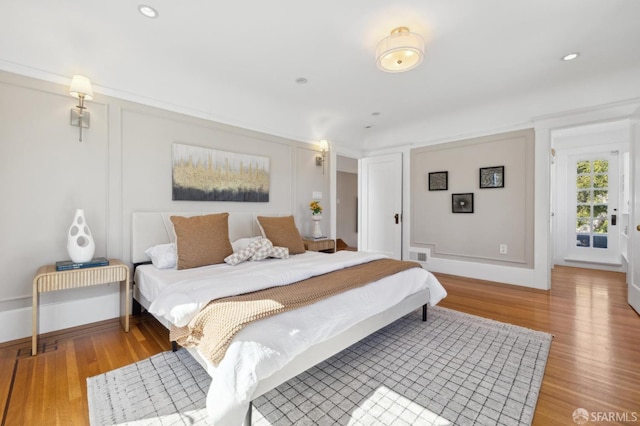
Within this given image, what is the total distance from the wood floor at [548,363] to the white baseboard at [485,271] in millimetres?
382

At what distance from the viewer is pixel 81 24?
2.27 metres

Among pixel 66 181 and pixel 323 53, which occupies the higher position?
pixel 323 53

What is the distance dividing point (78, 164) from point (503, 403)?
11.9ft

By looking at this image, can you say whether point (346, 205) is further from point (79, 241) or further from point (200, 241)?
point (79, 241)

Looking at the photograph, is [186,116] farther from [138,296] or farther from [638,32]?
[638,32]

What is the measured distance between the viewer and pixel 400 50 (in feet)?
7.35

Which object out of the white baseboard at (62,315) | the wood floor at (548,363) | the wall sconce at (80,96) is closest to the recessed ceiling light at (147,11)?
the wall sconce at (80,96)

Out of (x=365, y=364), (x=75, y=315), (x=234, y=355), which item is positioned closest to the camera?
(x=234, y=355)

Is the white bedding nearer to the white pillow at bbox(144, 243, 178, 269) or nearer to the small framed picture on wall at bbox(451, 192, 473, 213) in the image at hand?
the white pillow at bbox(144, 243, 178, 269)

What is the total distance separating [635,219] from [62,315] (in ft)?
18.2

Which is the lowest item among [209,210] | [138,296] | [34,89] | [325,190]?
[138,296]

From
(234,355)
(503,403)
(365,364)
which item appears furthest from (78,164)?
(503,403)

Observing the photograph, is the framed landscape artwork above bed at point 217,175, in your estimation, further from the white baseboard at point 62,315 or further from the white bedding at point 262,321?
the white baseboard at point 62,315

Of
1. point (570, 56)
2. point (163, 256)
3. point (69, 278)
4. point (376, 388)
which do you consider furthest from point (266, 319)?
point (570, 56)
